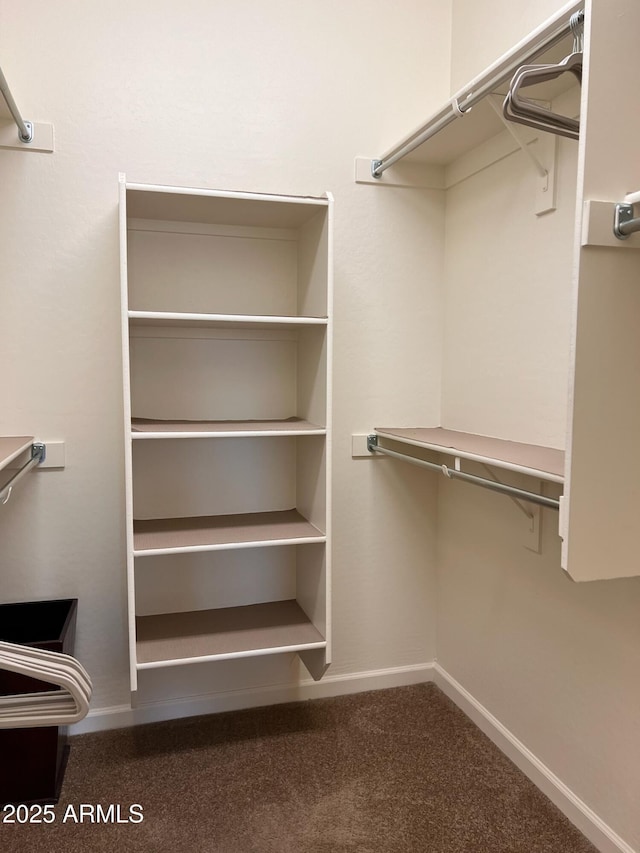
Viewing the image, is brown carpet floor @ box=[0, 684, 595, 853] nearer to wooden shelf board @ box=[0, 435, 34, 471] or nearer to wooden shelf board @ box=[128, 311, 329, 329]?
Result: wooden shelf board @ box=[0, 435, 34, 471]

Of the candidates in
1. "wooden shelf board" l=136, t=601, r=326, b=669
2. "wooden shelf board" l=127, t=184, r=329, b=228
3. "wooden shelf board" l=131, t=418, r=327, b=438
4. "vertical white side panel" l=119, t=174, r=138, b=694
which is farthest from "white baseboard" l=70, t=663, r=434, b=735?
"wooden shelf board" l=127, t=184, r=329, b=228

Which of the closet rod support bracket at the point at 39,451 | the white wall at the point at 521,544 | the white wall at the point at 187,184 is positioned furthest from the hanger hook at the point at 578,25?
the closet rod support bracket at the point at 39,451

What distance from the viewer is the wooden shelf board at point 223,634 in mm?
1893

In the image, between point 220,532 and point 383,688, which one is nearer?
point 220,532

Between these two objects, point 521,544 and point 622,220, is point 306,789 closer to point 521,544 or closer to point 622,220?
point 521,544

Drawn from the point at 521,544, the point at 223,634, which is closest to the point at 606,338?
the point at 521,544

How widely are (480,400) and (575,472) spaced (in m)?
0.93

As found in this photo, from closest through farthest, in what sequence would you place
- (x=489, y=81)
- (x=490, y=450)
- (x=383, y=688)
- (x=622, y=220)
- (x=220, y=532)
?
(x=622, y=220) < (x=489, y=81) < (x=490, y=450) < (x=220, y=532) < (x=383, y=688)

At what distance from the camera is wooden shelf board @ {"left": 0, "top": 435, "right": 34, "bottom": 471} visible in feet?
5.07

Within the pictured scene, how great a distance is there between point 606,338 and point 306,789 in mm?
1518

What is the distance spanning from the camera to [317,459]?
2047 millimetres

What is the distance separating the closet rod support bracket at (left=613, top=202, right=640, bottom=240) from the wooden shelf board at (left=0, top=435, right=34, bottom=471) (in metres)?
1.41

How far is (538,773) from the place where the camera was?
1.84 metres

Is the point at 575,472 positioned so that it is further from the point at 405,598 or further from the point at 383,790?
the point at 405,598
